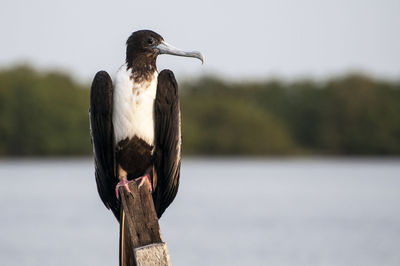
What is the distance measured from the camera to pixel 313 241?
16.1m

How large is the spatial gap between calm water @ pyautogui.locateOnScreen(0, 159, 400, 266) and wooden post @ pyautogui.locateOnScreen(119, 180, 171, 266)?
8.52m

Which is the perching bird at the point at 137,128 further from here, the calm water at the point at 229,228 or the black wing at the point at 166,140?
the calm water at the point at 229,228

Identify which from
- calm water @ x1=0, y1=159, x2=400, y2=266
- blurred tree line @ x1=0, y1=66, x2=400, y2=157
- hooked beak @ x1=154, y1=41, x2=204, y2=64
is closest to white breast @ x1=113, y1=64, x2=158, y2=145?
hooked beak @ x1=154, y1=41, x2=204, y2=64

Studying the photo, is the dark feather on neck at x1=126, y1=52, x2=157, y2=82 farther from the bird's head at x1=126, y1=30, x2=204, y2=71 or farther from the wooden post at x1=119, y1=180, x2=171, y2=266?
the wooden post at x1=119, y1=180, x2=171, y2=266

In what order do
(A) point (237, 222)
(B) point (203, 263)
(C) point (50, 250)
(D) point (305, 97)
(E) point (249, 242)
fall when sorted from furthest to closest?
(D) point (305, 97) < (A) point (237, 222) < (E) point (249, 242) < (C) point (50, 250) < (B) point (203, 263)

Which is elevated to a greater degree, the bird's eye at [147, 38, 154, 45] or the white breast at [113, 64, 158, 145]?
the bird's eye at [147, 38, 154, 45]

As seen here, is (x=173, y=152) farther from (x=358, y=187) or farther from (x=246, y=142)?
(x=246, y=142)

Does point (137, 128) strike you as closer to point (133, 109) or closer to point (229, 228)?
point (133, 109)

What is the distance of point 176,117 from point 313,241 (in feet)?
38.1

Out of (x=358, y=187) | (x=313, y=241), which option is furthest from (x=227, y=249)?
(x=358, y=187)

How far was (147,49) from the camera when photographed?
5.22 metres

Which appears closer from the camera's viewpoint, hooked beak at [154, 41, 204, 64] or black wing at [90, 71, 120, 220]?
black wing at [90, 71, 120, 220]

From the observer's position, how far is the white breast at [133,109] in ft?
16.2

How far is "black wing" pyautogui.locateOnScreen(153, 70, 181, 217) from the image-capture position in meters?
5.00
